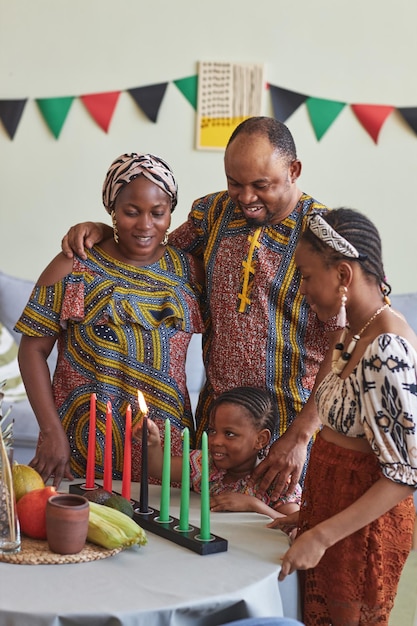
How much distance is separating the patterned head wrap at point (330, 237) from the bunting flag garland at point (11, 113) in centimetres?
280

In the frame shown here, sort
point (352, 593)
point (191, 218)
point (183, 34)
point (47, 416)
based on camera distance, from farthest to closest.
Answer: point (183, 34)
point (191, 218)
point (47, 416)
point (352, 593)

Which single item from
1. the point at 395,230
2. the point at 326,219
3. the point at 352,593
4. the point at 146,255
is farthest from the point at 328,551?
the point at 395,230

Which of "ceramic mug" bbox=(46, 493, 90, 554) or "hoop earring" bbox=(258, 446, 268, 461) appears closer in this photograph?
"ceramic mug" bbox=(46, 493, 90, 554)

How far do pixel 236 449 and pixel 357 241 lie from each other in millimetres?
597

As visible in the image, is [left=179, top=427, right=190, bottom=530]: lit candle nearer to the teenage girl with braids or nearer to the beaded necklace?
the teenage girl with braids

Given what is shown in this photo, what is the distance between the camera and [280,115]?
427 centimetres

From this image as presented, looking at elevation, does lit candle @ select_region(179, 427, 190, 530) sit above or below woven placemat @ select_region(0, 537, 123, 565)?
above

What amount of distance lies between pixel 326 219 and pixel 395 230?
8.71ft

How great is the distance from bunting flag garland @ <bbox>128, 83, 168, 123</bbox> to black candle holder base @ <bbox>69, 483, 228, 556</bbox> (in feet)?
9.26

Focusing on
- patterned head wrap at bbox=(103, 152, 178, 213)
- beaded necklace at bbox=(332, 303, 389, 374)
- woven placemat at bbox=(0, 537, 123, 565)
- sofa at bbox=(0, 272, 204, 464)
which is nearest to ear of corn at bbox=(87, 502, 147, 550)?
woven placemat at bbox=(0, 537, 123, 565)

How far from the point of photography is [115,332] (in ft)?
6.87

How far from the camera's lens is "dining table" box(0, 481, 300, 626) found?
4.28 feet

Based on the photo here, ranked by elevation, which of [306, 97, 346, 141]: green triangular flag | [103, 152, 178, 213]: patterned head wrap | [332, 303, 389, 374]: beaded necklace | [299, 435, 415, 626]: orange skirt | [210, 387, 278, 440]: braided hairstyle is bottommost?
[299, 435, 415, 626]: orange skirt

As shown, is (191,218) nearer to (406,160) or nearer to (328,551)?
(328,551)
